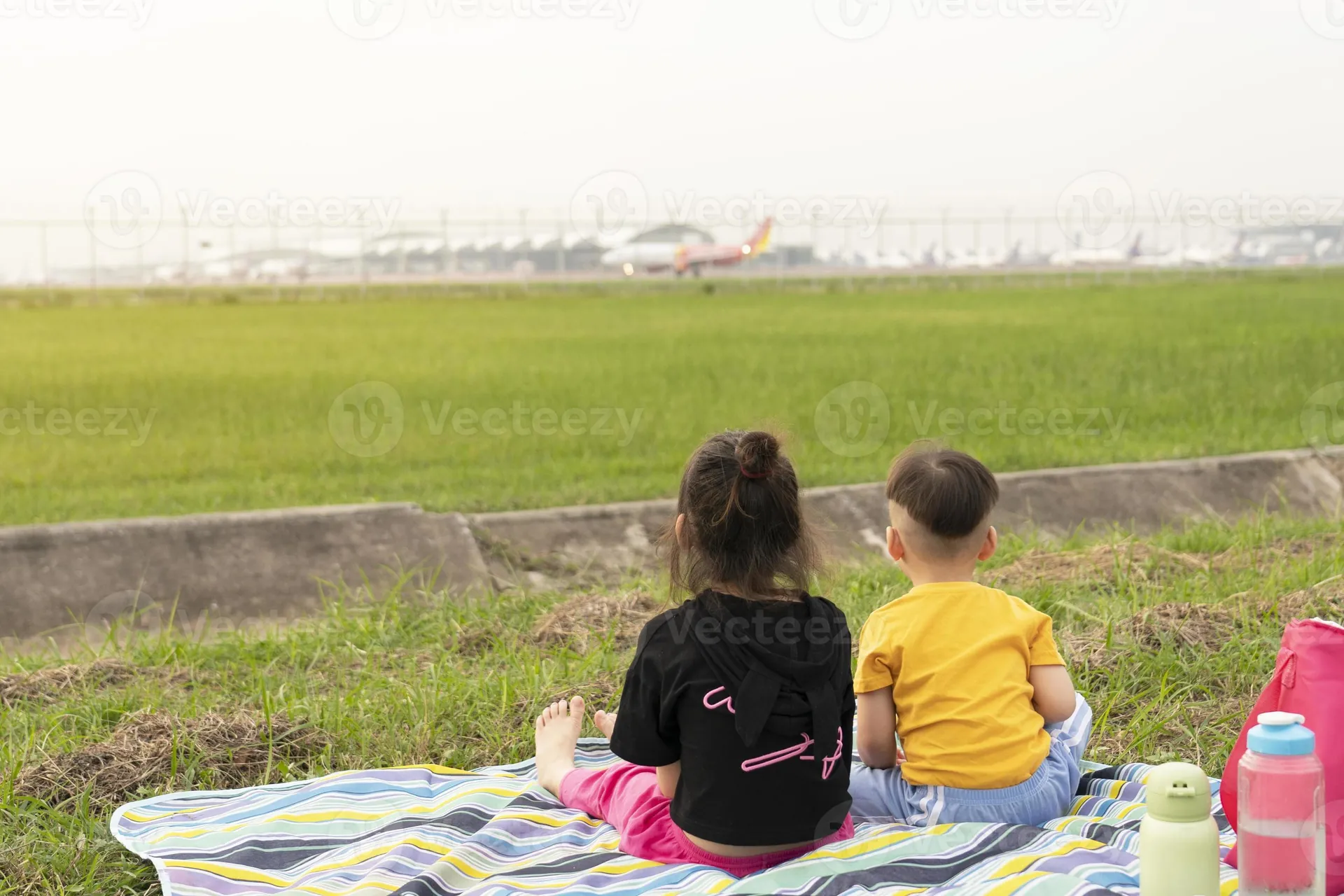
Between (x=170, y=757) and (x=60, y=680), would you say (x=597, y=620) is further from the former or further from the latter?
(x=60, y=680)

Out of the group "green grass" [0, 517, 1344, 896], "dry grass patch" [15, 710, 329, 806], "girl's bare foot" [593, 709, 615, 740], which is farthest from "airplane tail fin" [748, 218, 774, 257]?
"girl's bare foot" [593, 709, 615, 740]

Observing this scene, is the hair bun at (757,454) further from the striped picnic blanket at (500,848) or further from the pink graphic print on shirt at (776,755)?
the striped picnic blanket at (500,848)

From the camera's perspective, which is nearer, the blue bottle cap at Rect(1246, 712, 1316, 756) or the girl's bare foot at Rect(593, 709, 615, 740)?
the blue bottle cap at Rect(1246, 712, 1316, 756)

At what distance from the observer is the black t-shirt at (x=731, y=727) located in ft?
7.79

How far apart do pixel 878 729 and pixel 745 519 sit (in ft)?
1.85

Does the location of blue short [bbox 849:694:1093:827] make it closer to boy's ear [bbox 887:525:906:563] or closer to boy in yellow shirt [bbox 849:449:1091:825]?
boy in yellow shirt [bbox 849:449:1091:825]

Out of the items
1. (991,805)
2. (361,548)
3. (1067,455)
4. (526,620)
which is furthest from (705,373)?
(991,805)

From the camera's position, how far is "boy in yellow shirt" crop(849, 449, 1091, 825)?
2523mm

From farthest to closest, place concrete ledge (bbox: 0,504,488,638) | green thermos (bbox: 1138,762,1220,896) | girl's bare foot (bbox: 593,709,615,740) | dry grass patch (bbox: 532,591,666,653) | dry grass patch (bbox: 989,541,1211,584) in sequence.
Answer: concrete ledge (bbox: 0,504,488,638) < dry grass patch (bbox: 989,541,1211,584) < dry grass patch (bbox: 532,591,666,653) < girl's bare foot (bbox: 593,709,615,740) < green thermos (bbox: 1138,762,1220,896)

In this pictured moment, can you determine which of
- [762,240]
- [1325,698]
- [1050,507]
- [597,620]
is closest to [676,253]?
[762,240]

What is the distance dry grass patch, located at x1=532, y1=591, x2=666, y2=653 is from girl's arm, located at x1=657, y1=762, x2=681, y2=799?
1468 millimetres

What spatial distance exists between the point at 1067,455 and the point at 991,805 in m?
5.10

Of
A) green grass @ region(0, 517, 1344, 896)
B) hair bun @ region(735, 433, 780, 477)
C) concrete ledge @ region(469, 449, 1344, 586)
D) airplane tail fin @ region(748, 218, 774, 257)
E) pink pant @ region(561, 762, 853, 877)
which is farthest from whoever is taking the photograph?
airplane tail fin @ region(748, 218, 774, 257)

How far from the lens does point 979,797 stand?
101 inches
